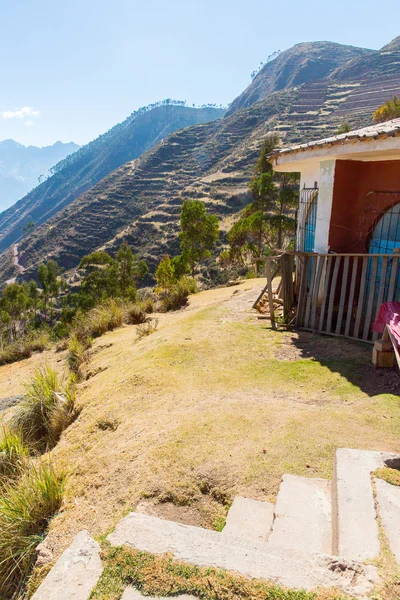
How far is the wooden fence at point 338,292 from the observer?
5.95 metres

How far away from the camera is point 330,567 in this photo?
6.03 feet

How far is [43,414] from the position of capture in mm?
4773

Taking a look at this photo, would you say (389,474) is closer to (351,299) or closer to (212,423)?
(212,423)

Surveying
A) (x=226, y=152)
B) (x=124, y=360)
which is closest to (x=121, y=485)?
(x=124, y=360)

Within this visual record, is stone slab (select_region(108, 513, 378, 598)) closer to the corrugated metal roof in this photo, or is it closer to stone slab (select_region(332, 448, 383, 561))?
stone slab (select_region(332, 448, 383, 561))

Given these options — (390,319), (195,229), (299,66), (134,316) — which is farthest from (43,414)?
(299,66)

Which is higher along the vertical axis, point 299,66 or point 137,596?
point 299,66

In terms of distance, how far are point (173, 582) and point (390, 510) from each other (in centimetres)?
132

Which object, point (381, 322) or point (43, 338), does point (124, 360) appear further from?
point (43, 338)

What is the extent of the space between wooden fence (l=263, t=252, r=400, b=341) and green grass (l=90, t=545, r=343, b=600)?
4.66m

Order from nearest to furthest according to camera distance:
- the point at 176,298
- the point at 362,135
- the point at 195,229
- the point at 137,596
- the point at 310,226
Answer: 1. the point at 137,596
2. the point at 362,135
3. the point at 310,226
4. the point at 176,298
5. the point at 195,229

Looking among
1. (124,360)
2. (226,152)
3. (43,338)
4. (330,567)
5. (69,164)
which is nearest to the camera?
(330,567)

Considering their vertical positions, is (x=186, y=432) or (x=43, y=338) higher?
(x=186, y=432)

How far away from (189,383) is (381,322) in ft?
8.46
